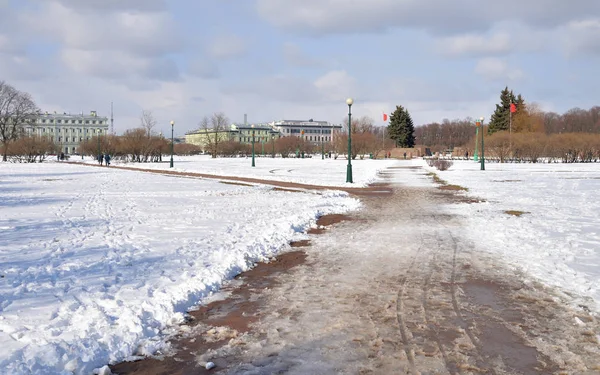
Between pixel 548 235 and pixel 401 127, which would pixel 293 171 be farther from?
pixel 401 127

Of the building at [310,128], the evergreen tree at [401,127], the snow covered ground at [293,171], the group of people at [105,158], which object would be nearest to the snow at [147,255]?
the snow covered ground at [293,171]

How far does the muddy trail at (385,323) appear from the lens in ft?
14.4

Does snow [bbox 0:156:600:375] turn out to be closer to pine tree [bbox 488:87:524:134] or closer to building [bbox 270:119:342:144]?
pine tree [bbox 488:87:524:134]

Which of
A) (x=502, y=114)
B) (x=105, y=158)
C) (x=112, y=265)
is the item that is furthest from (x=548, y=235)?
(x=502, y=114)

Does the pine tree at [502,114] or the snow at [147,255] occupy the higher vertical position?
the pine tree at [502,114]

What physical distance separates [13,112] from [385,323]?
90950 millimetres

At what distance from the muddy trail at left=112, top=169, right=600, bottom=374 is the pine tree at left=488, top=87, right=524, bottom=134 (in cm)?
8404

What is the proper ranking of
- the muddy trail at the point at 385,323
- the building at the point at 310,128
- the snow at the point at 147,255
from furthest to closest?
the building at the point at 310,128 < the snow at the point at 147,255 < the muddy trail at the point at 385,323

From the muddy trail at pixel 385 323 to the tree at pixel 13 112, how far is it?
3329 inches

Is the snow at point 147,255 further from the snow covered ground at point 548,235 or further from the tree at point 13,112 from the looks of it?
the tree at point 13,112

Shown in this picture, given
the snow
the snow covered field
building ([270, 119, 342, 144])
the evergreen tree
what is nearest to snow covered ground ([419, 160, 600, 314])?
the snow

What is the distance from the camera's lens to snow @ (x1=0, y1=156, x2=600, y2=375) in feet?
16.0

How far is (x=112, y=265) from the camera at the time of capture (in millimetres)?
7781

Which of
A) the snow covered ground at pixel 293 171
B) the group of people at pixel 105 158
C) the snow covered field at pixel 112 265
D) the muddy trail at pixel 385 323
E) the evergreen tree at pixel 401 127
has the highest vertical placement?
the evergreen tree at pixel 401 127
